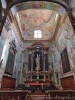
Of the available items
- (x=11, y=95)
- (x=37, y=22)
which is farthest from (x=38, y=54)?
(x=11, y=95)

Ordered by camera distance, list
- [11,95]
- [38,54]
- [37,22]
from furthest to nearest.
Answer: [38,54] < [37,22] < [11,95]

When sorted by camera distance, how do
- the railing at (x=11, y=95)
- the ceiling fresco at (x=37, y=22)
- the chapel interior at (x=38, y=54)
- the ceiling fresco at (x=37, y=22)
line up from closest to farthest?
the railing at (x=11, y=95), the chapel interior at (x=38, y=54), the ceiling fresco at (x=37, y=22), the ceiling fresco at (x=37, y=22)

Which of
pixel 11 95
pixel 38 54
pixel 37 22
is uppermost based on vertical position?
pixel 37 22

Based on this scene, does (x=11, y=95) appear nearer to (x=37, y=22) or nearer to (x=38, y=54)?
(x=38, y=54)

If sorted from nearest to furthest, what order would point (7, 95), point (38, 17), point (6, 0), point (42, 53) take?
point (7, 95) → point (6, 0) → point (38, 17) → point (42, 53)

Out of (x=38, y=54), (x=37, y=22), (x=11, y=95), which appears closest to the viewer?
(x=11, y=95)

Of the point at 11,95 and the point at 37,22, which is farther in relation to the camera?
the point at 37,22

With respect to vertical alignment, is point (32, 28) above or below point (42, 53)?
above

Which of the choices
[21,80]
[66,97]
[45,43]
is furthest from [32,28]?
[66,97]

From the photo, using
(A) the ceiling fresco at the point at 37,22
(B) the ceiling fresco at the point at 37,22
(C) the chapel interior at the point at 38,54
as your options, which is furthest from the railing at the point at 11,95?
(B) the ceiling fresco at the point at 37,22

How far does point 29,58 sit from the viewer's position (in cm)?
1453

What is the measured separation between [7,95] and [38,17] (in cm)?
1161

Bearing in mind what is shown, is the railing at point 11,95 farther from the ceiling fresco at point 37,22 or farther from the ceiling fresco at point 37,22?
the ceiling fresco at point 37,22

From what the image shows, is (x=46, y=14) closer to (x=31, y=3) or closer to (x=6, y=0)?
(x=31, y=3)
